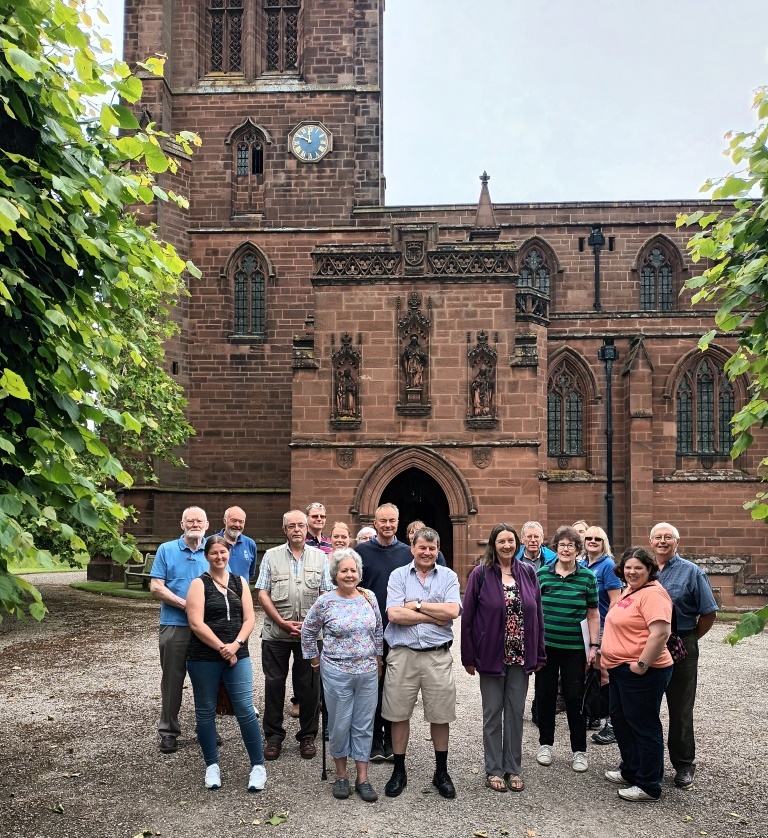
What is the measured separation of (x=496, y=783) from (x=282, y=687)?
2089 mm

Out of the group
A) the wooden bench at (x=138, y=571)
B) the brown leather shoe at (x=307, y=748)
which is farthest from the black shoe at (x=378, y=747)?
the wooden bench at (x=138, y=571)

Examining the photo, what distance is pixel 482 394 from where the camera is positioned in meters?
18.3

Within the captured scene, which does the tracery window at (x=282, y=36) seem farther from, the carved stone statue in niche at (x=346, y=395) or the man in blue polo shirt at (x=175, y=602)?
the man in blue polo shirt at (x=175, y=602)

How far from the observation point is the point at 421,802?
622 cm

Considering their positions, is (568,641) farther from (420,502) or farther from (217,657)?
(420,502)

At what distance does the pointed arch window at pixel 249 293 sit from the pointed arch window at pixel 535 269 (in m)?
8.60

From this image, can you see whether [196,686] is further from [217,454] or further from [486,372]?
[217,454]

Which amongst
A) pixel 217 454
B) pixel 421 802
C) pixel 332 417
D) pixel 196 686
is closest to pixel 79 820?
pixel 196 686

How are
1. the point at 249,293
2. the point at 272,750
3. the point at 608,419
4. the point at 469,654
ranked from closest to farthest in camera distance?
the point at 469,654, the point at 272,750, the point at 608,419, the point at 249,293

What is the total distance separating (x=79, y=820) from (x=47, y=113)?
4655mm

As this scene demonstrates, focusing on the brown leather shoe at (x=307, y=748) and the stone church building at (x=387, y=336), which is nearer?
the brown leather shoe at (x=307, y=748)

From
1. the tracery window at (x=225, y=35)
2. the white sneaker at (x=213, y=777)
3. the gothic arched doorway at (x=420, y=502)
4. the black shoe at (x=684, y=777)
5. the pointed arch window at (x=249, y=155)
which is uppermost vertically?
the tracery window at (x=225, y=35)

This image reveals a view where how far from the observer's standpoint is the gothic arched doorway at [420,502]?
811 inches

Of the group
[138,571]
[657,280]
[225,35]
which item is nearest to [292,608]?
[138,571]
